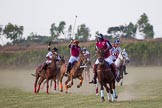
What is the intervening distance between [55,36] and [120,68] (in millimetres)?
86407

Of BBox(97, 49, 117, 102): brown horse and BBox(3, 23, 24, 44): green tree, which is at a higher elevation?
BBox(3, 23, 24, 44): green tree

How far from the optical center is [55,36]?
398 feet

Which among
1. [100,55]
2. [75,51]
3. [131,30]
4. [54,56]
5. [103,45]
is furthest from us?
[131,30]

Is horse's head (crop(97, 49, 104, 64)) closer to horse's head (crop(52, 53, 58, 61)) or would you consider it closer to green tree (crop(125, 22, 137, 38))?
horse's head (crop(52, 53, 58, 61))

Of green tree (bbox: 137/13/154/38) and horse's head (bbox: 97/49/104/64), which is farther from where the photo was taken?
green tree (bbox: 137/13/154/38)

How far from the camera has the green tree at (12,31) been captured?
12062 centimetres

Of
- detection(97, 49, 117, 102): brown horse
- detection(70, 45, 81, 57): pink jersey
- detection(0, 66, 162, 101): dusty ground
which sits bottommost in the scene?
detection(0, 66, 162, 101): dusty ground

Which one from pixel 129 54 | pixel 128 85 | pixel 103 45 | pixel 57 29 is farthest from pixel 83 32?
pixel 103 45

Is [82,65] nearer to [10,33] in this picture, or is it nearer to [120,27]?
[10,33]

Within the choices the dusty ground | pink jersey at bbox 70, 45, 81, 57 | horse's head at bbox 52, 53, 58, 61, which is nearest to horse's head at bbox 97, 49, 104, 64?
the dusty ground

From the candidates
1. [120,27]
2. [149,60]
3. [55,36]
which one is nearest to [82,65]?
[149,60]

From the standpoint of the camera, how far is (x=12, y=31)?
12306cm

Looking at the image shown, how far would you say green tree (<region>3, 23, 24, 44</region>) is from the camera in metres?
121

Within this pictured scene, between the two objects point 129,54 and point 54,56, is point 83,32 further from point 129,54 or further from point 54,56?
point 54,56
